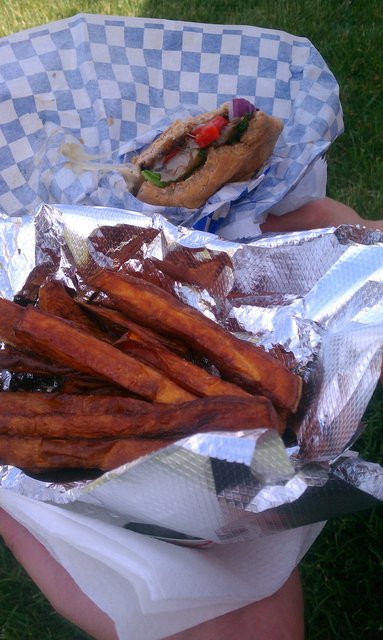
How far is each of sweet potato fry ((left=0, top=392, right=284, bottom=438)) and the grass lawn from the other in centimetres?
96

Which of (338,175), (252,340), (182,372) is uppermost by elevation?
(182,372)

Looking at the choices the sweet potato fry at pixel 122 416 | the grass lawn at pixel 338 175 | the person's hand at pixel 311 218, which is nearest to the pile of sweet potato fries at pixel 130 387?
the sweet potato fry at pixel 122 416

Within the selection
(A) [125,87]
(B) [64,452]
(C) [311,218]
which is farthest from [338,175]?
A: (B) [64,452]

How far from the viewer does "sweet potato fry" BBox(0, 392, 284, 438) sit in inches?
36.5

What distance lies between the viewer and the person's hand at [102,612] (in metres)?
1.30

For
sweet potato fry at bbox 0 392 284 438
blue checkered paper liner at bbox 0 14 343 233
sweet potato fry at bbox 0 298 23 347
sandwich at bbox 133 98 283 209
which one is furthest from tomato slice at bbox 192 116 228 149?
sweet potato fry at bbox 0 392 284 438

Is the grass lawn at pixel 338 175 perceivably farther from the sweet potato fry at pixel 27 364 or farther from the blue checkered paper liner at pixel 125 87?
the sweet potato fry at pixel 27 364

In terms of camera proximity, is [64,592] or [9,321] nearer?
[9,321]

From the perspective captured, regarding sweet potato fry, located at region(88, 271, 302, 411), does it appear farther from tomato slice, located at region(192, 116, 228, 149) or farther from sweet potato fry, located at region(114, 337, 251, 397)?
tomato slice, located at region(192, 116, 228, 149)

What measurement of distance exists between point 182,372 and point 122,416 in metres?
0.13

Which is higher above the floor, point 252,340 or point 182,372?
point 182,372

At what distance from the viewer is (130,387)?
1014mm

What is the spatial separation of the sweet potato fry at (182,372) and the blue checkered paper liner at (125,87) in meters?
1.39

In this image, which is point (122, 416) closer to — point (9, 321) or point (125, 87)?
point (9, 321)
